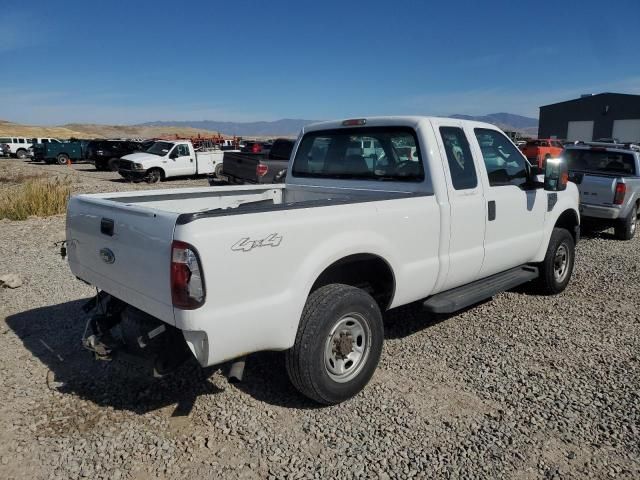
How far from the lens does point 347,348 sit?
336cm

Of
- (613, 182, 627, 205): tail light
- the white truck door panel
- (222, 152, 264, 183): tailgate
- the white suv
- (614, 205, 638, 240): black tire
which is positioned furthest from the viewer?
the white suv

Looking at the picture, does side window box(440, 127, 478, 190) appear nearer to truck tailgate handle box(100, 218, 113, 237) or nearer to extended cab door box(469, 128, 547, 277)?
extended cab door box(469, 128, 547, 277)

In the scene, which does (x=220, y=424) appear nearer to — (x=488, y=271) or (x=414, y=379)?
(x=414, y=379)

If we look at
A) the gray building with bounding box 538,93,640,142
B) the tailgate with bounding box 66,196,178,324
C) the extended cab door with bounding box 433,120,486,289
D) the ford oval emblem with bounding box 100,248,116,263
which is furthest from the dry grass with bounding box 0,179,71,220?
the gray building with bounding box 538,93,640,142

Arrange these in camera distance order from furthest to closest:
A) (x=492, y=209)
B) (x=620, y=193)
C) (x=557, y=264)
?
(x=620, y=193) < (x=557, y=264) < (x=492, y=209)

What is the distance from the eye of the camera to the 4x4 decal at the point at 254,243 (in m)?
2.62

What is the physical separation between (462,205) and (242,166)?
1137 cm

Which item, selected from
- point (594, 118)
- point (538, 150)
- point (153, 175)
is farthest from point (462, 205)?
point (594, 118)

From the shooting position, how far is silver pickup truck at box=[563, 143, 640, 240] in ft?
29.2

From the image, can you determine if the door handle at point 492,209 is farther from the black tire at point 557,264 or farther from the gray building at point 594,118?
the gray building at point 594,118

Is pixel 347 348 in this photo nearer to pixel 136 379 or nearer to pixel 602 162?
pixel 136 379

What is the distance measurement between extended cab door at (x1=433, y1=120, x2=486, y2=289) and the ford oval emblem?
2.50m

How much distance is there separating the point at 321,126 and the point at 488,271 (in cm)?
212

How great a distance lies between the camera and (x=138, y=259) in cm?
282
